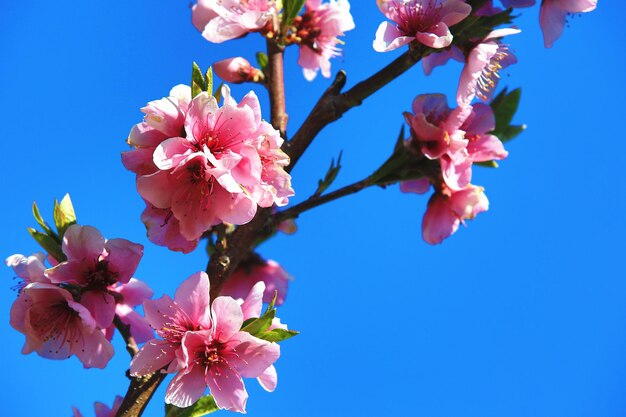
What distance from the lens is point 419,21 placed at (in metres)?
1.68

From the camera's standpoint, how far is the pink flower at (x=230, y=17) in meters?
1.83

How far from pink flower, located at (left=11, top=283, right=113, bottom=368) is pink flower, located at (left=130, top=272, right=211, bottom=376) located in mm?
200

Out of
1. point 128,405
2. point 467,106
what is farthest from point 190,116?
point 467,106

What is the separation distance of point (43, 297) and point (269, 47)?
104cm

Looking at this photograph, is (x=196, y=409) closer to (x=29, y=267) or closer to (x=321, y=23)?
(x=29, y=267)

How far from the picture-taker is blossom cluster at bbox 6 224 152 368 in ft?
4.91

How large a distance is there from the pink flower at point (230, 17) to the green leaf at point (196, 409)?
3.47 ft

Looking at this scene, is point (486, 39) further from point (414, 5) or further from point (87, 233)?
point (87, 233)

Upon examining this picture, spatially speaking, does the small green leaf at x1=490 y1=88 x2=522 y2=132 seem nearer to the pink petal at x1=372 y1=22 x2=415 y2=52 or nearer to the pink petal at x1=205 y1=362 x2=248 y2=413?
the pink petal at x1=372 y1=22 x2=415 y2=52

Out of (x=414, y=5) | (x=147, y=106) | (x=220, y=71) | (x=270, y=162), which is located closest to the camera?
(x=147, y=106)

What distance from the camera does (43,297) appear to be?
154 centimetres

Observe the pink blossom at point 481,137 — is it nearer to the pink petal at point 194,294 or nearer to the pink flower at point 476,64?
the pink flower at point 476,64

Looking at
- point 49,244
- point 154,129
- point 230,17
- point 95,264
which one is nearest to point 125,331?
point 95,264

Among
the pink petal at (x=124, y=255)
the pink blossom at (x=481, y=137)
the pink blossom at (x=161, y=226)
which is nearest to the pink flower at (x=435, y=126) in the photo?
the pink blossom at (x=481, y=137)
